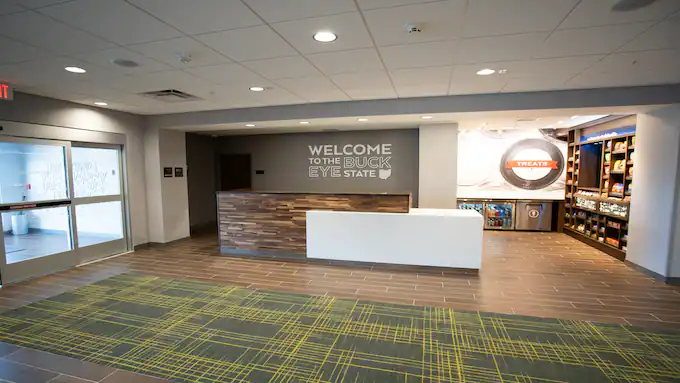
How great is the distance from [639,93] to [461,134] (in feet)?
13.5

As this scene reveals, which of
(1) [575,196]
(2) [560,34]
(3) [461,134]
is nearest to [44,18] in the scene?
(2) [560,34]

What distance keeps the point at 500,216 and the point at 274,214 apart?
18.4 feet

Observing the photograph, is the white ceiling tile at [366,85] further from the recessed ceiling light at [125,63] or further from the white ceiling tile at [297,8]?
the recessed ceiling light at [125,63]

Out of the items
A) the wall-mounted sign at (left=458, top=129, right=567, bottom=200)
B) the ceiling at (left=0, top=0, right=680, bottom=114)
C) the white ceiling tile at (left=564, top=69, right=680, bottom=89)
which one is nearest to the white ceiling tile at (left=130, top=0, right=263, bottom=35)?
the ceiling at (left=0, top=0, right=680, bottom=114)

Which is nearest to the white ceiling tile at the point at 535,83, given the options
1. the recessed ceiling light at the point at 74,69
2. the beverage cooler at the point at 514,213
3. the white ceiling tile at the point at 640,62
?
the white ceiling tile at the point at 640,62

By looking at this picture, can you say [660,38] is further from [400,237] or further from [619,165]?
[619,165]

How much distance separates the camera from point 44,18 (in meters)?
2.21

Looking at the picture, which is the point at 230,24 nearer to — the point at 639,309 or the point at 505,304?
the point at 505,304

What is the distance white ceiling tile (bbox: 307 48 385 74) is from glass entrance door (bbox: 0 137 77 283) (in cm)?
436

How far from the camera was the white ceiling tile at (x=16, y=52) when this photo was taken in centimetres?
264

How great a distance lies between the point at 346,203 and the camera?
526 cm

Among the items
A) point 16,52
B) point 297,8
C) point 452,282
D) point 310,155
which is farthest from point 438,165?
point 16,52

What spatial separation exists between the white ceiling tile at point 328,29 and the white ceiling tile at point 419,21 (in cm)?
9

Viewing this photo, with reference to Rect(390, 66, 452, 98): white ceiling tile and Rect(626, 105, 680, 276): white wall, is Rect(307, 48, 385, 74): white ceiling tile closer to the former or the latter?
Rect(390, 66, 452, 98): white ceiling tile
